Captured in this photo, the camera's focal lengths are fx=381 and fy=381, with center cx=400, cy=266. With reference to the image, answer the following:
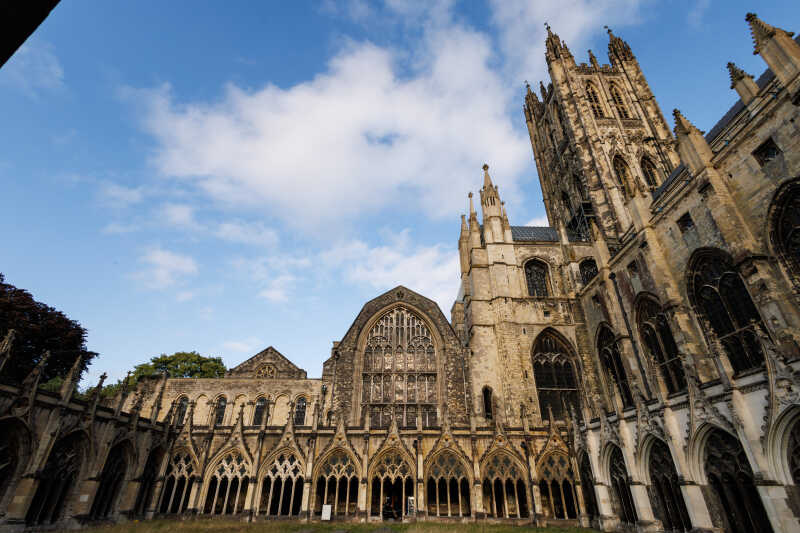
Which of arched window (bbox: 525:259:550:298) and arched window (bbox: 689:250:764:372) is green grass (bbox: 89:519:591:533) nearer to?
arched window (bbox: 689:250:764:372)

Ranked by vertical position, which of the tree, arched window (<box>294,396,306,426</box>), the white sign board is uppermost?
the tree

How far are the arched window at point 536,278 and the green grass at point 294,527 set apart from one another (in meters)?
14.3

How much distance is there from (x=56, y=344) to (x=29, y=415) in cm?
2050

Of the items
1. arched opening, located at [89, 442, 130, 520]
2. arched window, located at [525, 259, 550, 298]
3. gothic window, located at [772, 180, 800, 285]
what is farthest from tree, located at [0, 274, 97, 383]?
gothic window, located at [772, 180, 800, 285]

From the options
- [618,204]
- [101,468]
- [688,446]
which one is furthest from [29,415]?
[618,204]

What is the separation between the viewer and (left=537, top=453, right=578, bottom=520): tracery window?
17.8m

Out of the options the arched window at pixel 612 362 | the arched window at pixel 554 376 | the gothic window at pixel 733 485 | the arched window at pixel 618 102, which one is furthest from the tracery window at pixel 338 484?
the arched window at pixel 618 102

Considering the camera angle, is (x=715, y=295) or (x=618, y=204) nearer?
(x=715, y=295)

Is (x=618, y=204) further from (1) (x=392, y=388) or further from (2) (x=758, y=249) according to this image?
(1) (x=392, y=388)

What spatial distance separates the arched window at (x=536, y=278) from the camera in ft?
88.0

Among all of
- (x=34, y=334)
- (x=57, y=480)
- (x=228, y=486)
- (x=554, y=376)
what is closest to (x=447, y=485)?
(x=554, y=376)

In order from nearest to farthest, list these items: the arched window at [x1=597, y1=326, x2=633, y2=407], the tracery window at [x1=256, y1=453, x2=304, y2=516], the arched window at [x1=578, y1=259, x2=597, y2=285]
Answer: the tracery window at [x1=256, y1=453, x2=304, y2=516] → the arched window at [x1=597, y1=326, x2=633, y2=407] → the arched window at [x1=578, y1=259, x2=597, y2=285]

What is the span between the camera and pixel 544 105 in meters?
43.1

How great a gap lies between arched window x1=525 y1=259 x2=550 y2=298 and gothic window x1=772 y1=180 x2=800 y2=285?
14120 mm
